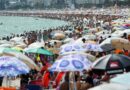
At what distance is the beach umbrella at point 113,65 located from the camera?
31.5 feet

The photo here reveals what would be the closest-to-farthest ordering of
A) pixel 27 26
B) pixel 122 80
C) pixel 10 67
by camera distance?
pixel 122 80 → pixel 10 67 → pixel 27 26

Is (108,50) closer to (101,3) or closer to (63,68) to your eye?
(63,68)

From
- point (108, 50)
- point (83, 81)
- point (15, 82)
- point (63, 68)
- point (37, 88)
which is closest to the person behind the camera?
point (63, 68)

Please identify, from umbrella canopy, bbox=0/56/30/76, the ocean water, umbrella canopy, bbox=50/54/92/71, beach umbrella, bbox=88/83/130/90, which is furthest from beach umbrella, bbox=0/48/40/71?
the ocean water

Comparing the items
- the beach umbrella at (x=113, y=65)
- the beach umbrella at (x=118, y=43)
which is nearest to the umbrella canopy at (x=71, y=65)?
the beach umbrella at (x=113, y=65)

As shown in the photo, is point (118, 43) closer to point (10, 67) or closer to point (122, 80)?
point (10, 67)

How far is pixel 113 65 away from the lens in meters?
9.76

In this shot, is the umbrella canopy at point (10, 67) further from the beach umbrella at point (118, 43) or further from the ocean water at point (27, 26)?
the ocean water at point (27, 26)

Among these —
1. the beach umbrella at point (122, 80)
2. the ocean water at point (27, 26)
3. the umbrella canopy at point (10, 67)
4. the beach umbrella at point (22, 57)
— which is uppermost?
the beach umbrella at point (122, 80)

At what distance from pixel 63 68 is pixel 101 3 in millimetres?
153922

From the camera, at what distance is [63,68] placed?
9.79 metres

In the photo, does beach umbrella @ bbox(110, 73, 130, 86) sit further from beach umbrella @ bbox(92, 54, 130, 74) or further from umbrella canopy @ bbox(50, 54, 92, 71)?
umbrella canopy @ bbox(50, 54, 92, 71)

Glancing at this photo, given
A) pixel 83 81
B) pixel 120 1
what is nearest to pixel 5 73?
pixel 83 81

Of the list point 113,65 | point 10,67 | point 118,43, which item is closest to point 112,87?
point 113,65
